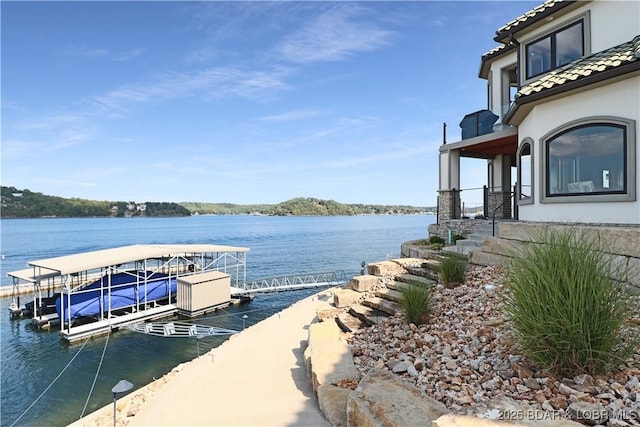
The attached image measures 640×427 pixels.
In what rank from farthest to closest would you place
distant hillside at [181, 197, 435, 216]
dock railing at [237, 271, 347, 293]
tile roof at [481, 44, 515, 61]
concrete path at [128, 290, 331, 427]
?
distant hillside at [181, 197, 435, 216], dock railing at [237, 271, 347, 293], tile roof at [481, 44, 515, 61], concrete path at [128, 290, 331, 427]

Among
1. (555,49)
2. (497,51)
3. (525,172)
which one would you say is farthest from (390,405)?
(497,51)

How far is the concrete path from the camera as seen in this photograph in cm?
430

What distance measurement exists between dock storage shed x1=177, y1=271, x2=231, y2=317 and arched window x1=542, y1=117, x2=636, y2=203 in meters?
15.7

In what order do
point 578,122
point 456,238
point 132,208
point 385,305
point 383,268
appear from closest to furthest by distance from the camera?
point 385,305, point 578,122, point 383,268, point 456,238, point 132,208

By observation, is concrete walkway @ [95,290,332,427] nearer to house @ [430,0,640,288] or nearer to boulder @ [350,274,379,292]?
boulder @ [350,274,379,292]

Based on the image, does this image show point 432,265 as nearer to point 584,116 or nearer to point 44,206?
point 584,116

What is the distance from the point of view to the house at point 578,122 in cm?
648

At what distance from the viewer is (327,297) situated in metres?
11.6

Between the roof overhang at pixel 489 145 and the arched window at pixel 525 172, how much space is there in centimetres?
178

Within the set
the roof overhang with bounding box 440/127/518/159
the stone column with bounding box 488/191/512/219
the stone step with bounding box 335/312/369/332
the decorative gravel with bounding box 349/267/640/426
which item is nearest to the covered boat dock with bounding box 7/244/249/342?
the stone step with bounding box 335/312/369/332

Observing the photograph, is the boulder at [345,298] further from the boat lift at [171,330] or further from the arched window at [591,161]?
the boat lift at [171,330]

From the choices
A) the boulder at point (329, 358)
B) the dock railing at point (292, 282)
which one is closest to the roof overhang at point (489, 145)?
the boulder at point (329, 358)

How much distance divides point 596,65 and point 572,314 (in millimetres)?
6248

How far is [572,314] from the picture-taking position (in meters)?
2.88
